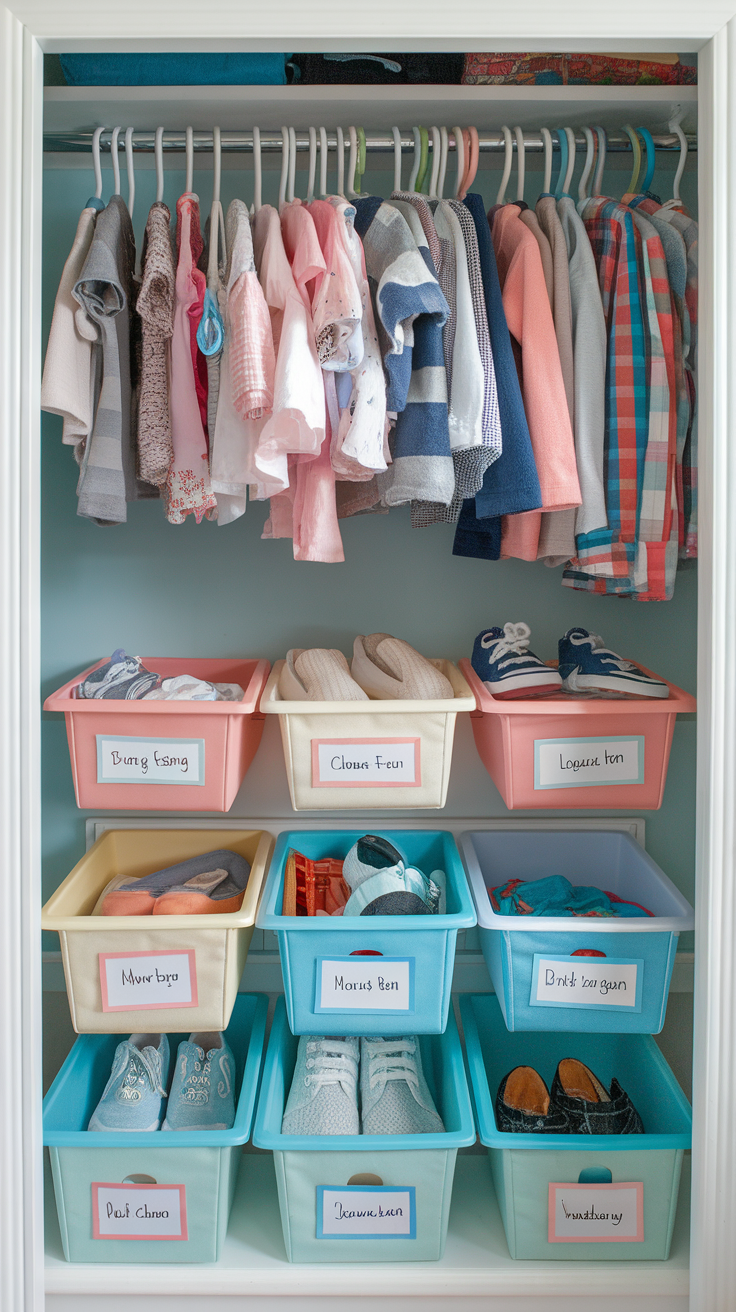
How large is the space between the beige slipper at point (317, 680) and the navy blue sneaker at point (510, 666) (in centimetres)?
23

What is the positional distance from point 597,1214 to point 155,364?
1.57m

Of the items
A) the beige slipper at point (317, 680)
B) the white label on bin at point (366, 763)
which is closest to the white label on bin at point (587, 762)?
the white label on bin at point (366, 763)

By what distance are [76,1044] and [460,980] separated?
0.79 m

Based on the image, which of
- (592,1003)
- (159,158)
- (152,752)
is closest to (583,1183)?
(592,1003)

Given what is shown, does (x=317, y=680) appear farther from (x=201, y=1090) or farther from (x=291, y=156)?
(x=291, y=156)

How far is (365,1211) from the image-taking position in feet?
4.35

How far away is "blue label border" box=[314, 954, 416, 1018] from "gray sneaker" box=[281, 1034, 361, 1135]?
178 mm

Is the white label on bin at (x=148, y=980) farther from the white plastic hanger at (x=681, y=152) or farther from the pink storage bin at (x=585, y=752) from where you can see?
the white plastic hanger at (x=681, y=152)

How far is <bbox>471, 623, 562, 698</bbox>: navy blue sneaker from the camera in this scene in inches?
57.2

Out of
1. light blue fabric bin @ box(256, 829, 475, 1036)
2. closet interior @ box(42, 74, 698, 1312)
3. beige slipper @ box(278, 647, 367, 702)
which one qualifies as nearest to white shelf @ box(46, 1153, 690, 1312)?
closet interior @ box(42, 74, 698, 1312)

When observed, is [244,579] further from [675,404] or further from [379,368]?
[675,404]

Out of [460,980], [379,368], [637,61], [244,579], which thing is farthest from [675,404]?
[460,980]

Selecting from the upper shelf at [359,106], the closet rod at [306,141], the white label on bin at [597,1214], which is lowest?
the white label on bin at [597,1214]

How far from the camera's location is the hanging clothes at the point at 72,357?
128 cm
